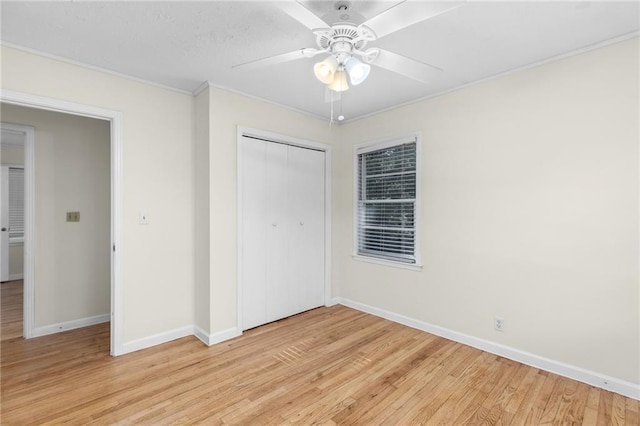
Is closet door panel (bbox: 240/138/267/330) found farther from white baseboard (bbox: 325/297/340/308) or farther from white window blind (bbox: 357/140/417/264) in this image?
white window blind (bbox: 357/140/417/264)

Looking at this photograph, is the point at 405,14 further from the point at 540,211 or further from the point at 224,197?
the point at 224,197

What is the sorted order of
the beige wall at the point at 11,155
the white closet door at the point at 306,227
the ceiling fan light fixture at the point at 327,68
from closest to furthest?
the ceiling fan light fixture at the point at 327,68
the white closet door at the point at 306,227
the beige wall at the point at 11,155

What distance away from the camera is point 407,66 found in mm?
1703

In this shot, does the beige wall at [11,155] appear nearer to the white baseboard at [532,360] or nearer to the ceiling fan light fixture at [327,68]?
the ceiling fan light fixture at [327,68]

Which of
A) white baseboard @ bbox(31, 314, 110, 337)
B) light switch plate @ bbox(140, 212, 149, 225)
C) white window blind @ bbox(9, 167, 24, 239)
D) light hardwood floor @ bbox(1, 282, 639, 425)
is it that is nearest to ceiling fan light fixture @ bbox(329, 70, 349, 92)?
light hardwood floor @ bbox(1, 282, 639, 425)

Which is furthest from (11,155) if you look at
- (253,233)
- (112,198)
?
(253,233)

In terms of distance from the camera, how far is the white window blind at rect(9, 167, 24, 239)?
17.1ft

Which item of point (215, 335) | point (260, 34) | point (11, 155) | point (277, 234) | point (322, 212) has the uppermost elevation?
point (260, 34)

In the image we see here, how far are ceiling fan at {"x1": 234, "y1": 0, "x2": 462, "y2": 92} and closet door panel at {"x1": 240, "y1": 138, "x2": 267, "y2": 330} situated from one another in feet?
4.81

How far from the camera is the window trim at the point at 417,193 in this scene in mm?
3186

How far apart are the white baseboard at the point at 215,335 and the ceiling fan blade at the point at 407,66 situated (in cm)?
266

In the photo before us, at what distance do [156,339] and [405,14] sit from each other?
3.18 meters

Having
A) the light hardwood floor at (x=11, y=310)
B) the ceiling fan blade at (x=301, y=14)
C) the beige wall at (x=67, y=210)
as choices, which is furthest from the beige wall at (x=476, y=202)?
the ceiling fan blade at (x=301, y=14)

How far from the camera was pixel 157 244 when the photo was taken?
2854mm
